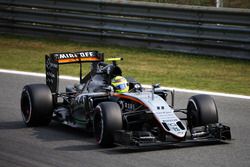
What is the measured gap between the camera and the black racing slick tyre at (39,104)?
1313cm

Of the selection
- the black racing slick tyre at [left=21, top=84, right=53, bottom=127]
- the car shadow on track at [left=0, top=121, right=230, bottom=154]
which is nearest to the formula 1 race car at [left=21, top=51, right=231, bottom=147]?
the black racing slick tyre at [left=21, top=84, right=53, bottom=127]

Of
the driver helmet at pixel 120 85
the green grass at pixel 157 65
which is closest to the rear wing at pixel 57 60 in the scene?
the driver helmet at pixel 120 85

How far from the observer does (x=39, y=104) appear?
43.1ft

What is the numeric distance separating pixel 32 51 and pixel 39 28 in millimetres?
1327

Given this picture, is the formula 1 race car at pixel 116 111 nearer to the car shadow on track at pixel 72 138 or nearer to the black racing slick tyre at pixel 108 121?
the black racing slick tyre at pixel 108 121

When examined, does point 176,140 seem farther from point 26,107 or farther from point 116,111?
point 26,107

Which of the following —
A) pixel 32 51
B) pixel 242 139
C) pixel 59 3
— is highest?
pixel 59 3

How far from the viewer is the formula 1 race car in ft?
37.5

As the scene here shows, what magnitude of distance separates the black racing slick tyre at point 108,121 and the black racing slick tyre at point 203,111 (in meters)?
1.37

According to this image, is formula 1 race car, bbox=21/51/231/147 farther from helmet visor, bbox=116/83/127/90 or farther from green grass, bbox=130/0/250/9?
green grass, bbox=130/0/250/9

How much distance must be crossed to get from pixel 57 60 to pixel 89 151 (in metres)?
2.96

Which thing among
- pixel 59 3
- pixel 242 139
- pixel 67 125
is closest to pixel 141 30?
pixel 59 3

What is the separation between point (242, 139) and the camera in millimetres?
12320

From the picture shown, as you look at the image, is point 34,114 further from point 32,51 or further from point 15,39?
point 15,39
